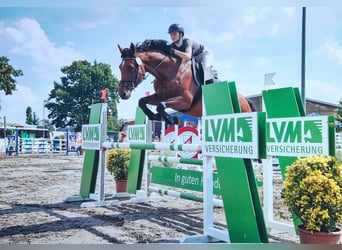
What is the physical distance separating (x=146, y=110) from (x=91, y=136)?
0.73m

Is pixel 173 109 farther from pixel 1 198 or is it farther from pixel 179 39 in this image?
pixel 1 198

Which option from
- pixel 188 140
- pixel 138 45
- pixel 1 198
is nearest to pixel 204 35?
pixel 138 45

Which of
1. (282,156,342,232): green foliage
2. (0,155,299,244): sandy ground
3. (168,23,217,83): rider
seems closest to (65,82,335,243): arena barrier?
(282,156,342,232): green foliage

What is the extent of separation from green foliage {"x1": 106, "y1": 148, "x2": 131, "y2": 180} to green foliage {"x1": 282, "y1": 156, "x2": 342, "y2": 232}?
2.44m

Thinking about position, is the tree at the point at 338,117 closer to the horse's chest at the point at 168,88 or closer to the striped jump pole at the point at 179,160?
the striped jump pole at the point at 179,160

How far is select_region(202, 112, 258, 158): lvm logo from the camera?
1.97 meters

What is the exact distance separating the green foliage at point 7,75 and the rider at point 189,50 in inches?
42.3

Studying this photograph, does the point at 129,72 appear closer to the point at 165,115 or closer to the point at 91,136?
the point at 165,115

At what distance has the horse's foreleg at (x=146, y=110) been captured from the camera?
317 centimetres

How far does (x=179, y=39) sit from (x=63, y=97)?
0.96m

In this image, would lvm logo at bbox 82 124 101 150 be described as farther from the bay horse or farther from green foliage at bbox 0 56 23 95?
green foliage at bbox 0 56 23 95

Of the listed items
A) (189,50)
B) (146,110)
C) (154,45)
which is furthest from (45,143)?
(189,50)

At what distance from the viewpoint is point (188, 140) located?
161 inches

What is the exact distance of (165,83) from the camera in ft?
10.6
